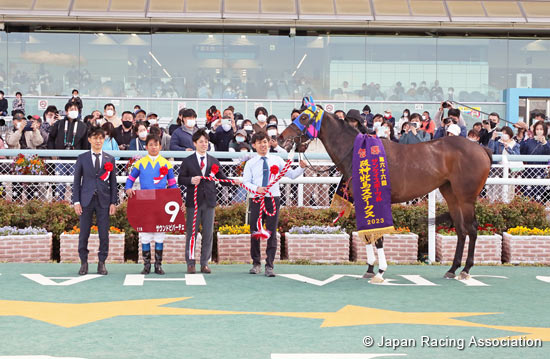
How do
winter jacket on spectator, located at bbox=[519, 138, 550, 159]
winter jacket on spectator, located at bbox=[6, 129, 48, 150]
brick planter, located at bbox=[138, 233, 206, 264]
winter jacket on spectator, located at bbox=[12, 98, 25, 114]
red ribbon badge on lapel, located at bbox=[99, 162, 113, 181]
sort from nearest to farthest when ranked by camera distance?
red ribbon badge on lapel, located at bbox=[99, 162, 113, 181] < brick planter, located at bbox=[138, 233, 206, 264] < winter jacket on spectator, located at bbox=[519, 138, 550, 159] < winter jacket on spectator, located at bbox=[6, 129, 48, 150] < winter jacket on spectator, located at bbox=[12, 98, 25, 114]

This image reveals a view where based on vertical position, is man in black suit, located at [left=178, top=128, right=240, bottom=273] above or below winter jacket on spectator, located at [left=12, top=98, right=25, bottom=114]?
below

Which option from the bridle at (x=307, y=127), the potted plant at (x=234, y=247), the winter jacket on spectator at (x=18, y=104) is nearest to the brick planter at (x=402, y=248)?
the potted plant at (x=234, y=247)

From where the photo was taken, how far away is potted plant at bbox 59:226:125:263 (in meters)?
9.07

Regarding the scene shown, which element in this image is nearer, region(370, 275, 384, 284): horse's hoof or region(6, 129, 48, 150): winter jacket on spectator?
region(370, 275, 384, 284): horse's hoof

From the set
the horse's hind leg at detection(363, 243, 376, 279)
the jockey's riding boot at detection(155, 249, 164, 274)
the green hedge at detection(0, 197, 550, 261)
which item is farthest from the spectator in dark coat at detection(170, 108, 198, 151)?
the horse's hind leg at detection(363, 243, 376, 279)

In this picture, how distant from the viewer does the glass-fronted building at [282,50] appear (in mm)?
19484

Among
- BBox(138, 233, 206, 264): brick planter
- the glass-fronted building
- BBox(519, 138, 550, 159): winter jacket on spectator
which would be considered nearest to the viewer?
BBox(138, 233, 206, 264): brick planter

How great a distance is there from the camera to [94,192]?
8.07 metres

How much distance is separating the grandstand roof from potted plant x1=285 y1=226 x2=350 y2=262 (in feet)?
36.8

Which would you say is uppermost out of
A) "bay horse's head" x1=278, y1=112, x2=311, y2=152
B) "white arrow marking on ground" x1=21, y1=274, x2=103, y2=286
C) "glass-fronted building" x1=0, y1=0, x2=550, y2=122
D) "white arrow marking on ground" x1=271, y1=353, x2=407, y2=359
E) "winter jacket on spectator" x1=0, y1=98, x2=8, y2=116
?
"glass-fronted building" x1=0, y1=0, x2=550, y2=122

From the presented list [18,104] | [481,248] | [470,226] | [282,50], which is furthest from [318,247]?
[282,50]

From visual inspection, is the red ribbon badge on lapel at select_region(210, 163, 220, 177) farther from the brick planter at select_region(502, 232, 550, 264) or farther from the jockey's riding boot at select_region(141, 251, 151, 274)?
the brick planter at select_region(502, 232, 550, 264)

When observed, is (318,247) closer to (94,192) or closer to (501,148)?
(94,192)

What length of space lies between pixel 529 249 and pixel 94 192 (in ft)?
18.2
